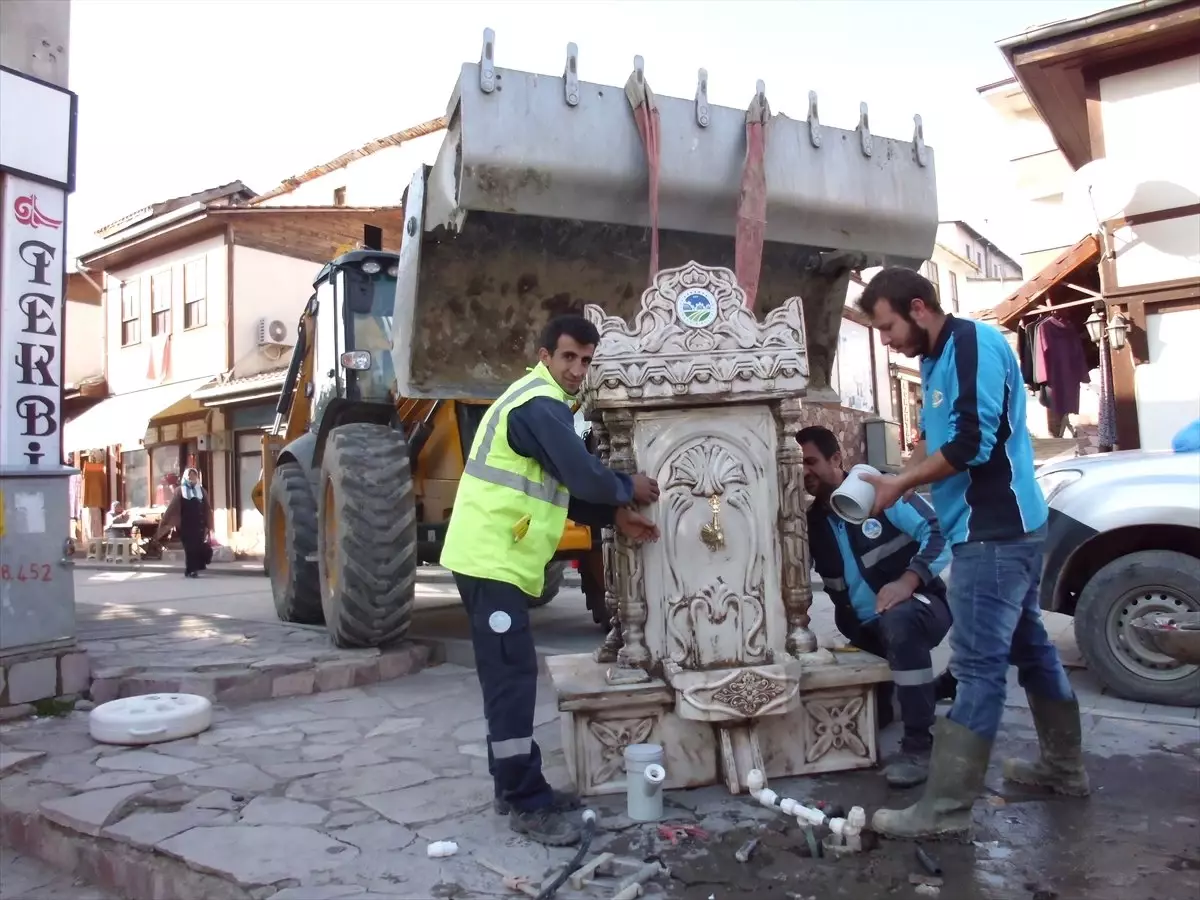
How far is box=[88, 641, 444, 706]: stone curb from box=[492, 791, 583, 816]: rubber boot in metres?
2.20

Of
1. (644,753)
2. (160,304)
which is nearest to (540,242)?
(644,753)

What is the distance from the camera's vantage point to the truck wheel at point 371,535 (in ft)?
15.9

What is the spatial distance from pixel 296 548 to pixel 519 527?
3.71 meters

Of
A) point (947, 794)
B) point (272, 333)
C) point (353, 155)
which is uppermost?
point (353, 155)

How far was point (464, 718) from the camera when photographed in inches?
165

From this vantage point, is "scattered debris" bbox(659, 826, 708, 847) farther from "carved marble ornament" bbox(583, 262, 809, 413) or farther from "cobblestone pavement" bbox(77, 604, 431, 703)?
"cobblestone pavement" bbox(77, 604, 431, 703)

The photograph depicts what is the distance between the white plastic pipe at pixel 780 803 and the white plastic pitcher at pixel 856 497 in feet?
2.84

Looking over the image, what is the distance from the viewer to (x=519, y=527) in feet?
9.41

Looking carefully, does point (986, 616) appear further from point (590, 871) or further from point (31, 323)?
point (31, 323)

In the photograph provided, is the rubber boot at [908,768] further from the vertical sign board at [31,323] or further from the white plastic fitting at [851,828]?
the vertical sign board at [31,323]

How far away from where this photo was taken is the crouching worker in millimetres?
3193

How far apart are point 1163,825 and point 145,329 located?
64.5 ft

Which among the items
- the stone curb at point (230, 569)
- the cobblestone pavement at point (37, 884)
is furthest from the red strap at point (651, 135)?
the stone curb at point (230, 569)

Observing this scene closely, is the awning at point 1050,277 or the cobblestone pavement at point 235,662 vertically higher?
the awning at point 1050,277
